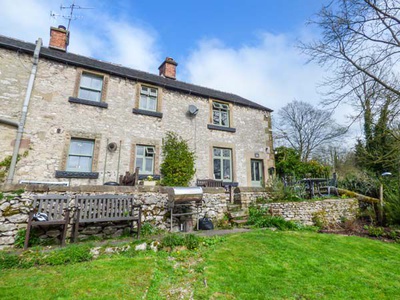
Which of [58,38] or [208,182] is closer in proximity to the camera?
[208,182]

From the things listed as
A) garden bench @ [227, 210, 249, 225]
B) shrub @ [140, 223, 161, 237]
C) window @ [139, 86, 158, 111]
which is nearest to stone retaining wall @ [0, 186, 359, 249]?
shrub @ [140, 223, 161, 237]

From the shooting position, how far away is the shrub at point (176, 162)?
31.4 feet

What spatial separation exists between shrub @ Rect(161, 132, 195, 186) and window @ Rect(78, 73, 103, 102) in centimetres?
367

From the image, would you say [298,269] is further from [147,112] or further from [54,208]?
[147,112]

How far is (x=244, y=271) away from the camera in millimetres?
3535

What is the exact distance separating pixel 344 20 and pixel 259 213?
298 inches

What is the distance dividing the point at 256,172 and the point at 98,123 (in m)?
8.85

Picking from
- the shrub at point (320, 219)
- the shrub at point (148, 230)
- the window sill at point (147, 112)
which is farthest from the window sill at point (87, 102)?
the shrub at point (320, 219)

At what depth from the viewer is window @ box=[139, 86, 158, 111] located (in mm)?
10383

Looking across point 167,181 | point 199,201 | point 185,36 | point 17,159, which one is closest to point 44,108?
point 17,159

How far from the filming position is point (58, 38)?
1030cm

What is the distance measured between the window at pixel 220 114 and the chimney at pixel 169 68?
11.8ft

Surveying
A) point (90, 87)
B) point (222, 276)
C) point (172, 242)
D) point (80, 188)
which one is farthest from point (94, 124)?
point (222, 276)

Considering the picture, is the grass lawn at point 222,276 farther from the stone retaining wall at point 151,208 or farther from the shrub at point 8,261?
the stone retaining wall at point 151,208
